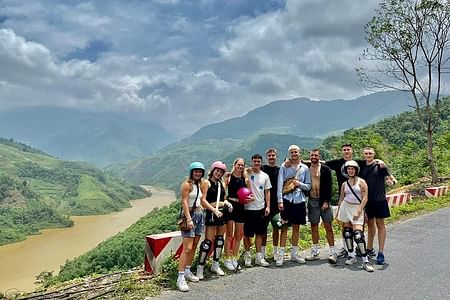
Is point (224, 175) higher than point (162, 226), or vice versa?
point (224, 175)

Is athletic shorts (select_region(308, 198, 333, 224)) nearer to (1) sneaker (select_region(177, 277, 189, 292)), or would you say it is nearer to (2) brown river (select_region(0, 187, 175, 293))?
(1) sneaker (select_region(177, 277, 189, 292))

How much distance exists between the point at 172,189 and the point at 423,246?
16815 centimetres

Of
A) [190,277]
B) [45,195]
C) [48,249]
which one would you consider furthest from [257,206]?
[45,195]

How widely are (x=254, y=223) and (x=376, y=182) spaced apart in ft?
6.56

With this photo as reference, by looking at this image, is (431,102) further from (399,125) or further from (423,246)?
(399,125)

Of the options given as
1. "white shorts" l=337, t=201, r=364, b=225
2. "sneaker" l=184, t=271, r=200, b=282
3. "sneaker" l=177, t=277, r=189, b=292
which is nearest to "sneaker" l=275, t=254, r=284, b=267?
"white shorts" l=337, t=201, r=364, b=225

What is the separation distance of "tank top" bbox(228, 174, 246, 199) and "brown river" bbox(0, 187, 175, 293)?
93.1 ft

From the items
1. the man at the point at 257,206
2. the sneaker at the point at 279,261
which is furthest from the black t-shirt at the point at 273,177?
the sneaker at the point at 279,261

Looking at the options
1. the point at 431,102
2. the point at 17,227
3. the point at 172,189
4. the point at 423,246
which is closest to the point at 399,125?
the point at 431,102

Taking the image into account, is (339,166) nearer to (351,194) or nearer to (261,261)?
(351,194)

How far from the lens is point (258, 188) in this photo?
5930 millimetres

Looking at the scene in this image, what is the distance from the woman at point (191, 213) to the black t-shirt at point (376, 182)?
8.62 ft

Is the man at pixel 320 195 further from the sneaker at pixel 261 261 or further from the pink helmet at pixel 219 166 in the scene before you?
the pink helmet at pixel 219 166

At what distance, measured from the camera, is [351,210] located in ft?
20.1
